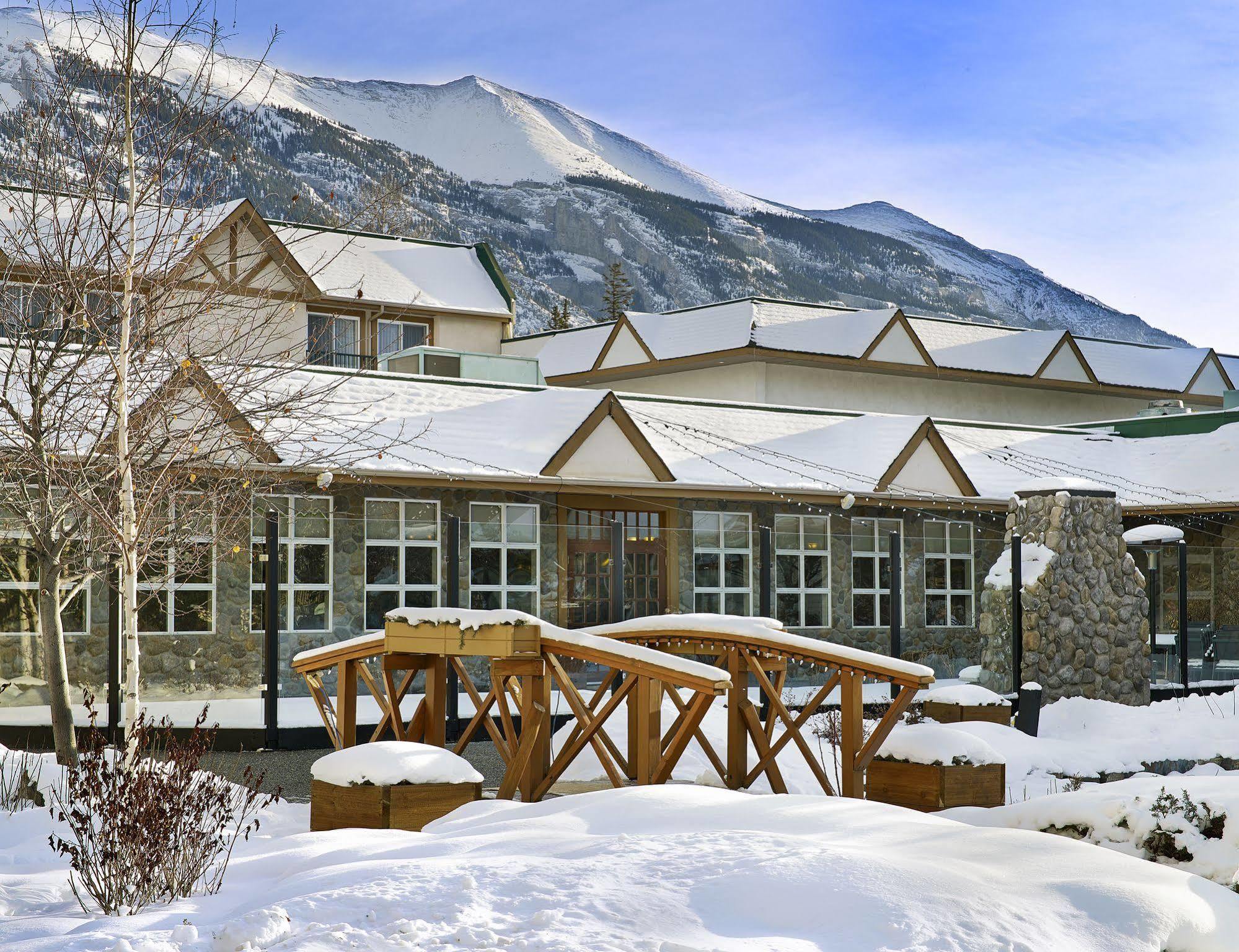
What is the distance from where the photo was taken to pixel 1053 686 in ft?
53.2

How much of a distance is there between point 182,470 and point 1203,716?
38.9ft

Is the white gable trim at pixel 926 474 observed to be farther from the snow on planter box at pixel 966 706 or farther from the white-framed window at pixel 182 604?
the white-framed window at pixel 182 604

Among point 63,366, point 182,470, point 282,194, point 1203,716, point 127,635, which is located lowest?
point 1203,716

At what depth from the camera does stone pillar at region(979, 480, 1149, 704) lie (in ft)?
53.4

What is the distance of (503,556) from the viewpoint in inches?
709

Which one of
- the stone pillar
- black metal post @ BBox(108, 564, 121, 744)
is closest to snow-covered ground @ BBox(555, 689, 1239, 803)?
the stone pillar

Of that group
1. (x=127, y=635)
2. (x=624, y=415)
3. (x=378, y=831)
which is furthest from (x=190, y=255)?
(x=624, y=415)

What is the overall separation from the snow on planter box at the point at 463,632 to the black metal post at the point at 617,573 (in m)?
4.74

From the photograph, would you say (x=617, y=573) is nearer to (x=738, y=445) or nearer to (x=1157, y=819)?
(x=738, y=445)

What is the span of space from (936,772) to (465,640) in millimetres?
3286

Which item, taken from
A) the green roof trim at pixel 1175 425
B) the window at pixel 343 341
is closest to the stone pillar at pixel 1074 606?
the green roof trim at pixel 1175 425

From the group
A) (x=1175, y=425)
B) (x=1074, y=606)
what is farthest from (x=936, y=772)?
(x=1175, y=425)

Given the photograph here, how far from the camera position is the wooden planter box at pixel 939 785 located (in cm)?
879

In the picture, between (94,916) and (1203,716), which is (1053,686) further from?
(94,916)
